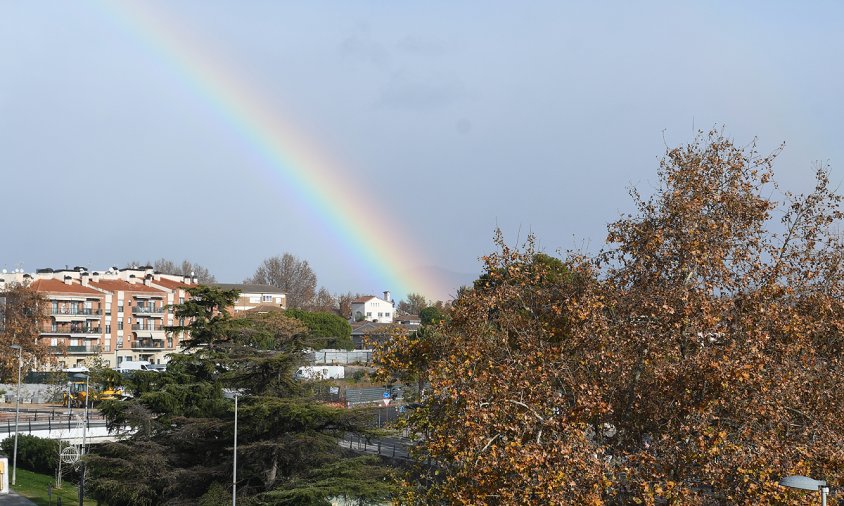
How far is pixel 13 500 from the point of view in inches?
1640

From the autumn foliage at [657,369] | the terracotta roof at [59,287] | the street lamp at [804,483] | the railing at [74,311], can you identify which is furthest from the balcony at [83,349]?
the street lamp at [804,483]

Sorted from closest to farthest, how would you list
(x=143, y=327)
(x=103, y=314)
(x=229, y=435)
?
(x=229, y=435)
(x=103, y=314)
(x=143, y=327)

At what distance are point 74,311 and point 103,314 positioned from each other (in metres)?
3.59

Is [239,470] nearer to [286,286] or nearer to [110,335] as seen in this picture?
[110,335]

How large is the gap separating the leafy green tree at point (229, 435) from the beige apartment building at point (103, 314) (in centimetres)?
5832

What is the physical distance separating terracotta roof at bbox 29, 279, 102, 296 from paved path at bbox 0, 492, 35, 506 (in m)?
54.5

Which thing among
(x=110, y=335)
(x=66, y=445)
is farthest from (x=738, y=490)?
(x=110, y=335)

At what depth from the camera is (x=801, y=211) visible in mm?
17125

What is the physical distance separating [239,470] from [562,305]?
741 inches

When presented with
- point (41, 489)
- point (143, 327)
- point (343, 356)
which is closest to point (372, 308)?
point (343, 356)

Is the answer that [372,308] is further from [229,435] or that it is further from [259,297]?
[229,435]

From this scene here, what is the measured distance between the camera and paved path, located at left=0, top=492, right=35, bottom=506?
134 ft

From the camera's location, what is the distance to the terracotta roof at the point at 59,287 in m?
95.6

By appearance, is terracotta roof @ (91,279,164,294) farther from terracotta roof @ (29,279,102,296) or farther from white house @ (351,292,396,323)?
→ white house @ (351,292,396,323)
